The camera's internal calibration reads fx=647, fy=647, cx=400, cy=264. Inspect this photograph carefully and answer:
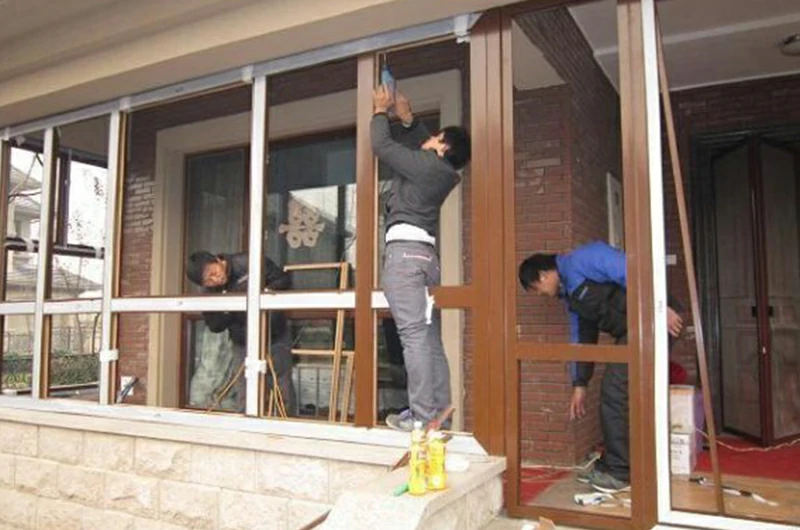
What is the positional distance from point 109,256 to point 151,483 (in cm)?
142

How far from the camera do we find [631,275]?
2611 millimetres

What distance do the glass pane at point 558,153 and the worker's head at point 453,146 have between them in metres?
0.76

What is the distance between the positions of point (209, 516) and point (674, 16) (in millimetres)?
3974

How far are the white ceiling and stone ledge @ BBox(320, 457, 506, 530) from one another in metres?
2.85

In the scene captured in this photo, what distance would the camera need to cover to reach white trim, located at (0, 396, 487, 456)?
9.82ft

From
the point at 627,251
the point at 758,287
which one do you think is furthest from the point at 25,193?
the point at 758,287

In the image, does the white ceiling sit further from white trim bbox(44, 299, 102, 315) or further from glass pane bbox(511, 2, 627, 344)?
white trim bbox(44, 299, 102, 315)

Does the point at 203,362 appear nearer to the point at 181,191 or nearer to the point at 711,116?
the point at 181,191

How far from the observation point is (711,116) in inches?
201

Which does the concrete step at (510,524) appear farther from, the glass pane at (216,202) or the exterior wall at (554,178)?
the glass pane at (216,202)

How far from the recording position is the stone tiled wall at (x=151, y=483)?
122 inches

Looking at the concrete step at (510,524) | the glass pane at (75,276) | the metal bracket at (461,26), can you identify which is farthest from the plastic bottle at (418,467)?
the glass pane at (75,276)

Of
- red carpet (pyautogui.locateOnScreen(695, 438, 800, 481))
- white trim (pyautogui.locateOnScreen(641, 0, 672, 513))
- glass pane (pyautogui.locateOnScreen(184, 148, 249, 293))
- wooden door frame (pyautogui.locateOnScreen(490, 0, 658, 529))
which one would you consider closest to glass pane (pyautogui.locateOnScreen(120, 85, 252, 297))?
glass pane (pyautogui.locateOnScreen(184, 148, 249, 293))

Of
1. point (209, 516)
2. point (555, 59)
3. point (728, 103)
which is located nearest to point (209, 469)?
point (209, 516)
